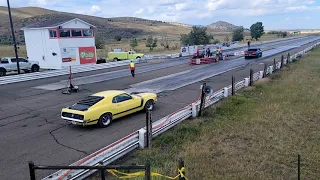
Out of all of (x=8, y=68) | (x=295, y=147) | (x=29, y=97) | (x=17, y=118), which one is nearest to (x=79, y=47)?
(x=8, y=68)

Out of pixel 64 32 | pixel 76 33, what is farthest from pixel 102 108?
pixel 76 33

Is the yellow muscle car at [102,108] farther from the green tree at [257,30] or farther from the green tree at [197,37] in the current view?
the green tree at [257,30]

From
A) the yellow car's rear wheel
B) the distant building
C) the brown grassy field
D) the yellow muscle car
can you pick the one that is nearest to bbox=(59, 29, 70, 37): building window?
the distant building

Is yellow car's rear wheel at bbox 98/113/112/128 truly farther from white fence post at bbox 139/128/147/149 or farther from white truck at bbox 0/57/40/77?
white truck at bbox 0/57/40/77

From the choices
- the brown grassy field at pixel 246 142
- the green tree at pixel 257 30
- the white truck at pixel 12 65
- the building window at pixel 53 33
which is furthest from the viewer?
the green tree at pixel 257 30

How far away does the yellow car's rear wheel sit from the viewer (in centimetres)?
1223

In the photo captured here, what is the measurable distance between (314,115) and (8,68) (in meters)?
27.3

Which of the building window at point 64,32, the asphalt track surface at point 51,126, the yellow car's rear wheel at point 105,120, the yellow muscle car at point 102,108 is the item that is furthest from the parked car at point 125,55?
the yellow car's rear wheel at point 105,120

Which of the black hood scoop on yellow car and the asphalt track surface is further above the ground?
the black hood scoop on yellow car

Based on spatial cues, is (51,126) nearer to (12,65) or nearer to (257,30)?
(12,65)

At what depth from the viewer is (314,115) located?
13.7 metres

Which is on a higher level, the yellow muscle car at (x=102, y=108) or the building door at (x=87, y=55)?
the building door at (x=87, y=55)

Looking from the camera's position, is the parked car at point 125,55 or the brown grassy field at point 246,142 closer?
the brown grassy field at point 246,142

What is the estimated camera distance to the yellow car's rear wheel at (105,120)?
12225 mm
